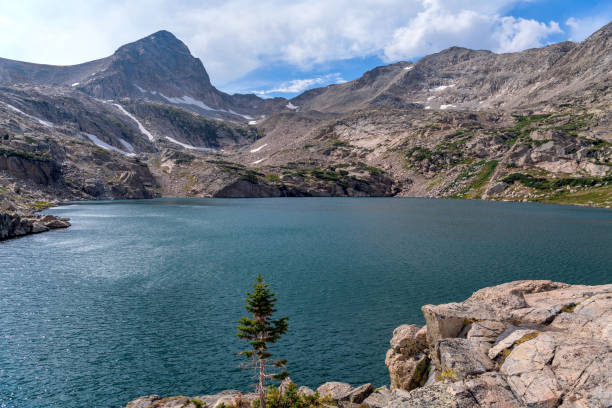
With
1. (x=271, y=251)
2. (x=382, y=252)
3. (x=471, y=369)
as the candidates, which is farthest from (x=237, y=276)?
(x=471, y=369)

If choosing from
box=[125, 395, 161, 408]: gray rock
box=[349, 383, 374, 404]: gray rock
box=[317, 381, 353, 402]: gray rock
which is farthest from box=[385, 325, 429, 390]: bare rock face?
box=[125, 395, 161, 408]: gray rock

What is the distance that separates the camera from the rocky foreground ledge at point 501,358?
14773 mm

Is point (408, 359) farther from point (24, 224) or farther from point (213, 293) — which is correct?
point (24, 224)

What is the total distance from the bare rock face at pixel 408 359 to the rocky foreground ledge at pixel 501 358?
0.06 metres

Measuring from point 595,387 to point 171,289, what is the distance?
42938 millimetres

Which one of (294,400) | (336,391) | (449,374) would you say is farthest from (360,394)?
(449,374)

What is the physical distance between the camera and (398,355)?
936 inches

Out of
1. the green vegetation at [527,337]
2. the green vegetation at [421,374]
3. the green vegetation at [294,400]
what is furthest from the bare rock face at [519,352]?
the green vegetation at [294,400]

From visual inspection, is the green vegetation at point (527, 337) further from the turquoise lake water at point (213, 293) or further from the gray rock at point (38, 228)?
the gray rock at point (38, 228)

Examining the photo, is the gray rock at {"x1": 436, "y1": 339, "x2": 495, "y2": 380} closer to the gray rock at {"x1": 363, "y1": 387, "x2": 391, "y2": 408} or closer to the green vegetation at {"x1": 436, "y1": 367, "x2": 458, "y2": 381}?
the green vegetation at {"x1": 436, "y1": 367, "x2": 458, "y2": 381}

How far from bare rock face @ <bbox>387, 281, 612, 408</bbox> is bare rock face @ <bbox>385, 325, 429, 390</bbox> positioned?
10 cm

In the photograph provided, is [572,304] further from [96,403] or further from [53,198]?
[53,198]

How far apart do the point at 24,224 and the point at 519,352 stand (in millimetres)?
106341

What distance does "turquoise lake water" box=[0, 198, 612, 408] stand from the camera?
25.8m
